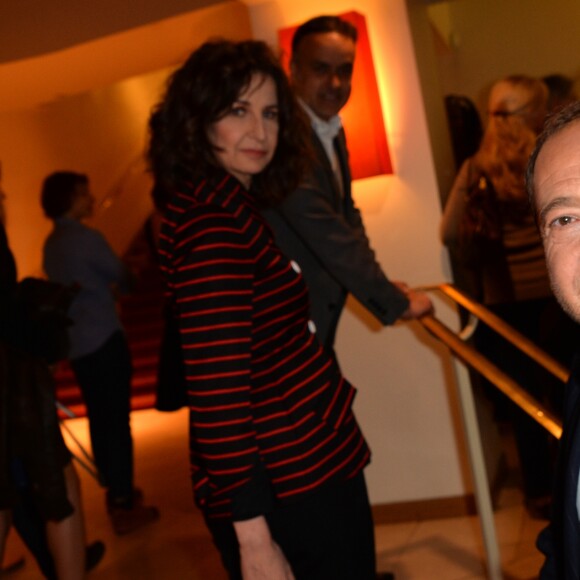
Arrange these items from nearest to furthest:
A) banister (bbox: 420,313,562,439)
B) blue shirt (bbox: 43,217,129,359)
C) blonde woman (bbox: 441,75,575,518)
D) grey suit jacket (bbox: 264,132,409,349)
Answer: banister (bbox: 420,313,562,439) < grey suit jacket (bbox: 264,132,409,349) < blonde woman (bbox: 441,75,575,518) < blue shirt (bbox: 43,217,129,359)

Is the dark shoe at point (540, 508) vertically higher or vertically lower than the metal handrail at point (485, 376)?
lower

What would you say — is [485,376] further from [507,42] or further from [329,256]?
[507,42]

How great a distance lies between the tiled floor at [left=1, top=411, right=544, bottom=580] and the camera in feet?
10.9

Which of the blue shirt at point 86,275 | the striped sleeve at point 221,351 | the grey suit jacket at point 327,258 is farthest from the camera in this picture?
the blue shirt at point 86,275

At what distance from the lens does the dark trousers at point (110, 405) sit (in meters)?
4.24

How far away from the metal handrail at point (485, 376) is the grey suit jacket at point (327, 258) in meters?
0.15

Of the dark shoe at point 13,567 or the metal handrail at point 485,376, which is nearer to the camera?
the metal handrail at point 485,376

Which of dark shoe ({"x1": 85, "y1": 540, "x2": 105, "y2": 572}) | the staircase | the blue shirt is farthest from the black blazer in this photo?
the staircase

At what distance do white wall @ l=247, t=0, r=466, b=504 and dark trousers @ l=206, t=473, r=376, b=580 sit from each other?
198 cm

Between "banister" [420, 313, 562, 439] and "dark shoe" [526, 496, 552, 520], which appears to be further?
"dark shoe" [526, 496, 552, 520]

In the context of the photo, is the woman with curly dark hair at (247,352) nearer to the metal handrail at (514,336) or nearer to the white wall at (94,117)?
the metal handrail at (514,336)

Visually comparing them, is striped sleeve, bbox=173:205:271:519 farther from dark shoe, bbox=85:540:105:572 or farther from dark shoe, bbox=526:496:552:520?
dark shoe, bbox=85:540:105:572


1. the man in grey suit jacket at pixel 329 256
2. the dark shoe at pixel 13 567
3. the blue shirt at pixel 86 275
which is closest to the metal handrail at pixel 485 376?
the man in grey suit jacket at pixel 329 256

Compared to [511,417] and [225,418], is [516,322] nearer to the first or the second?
[511,417]
